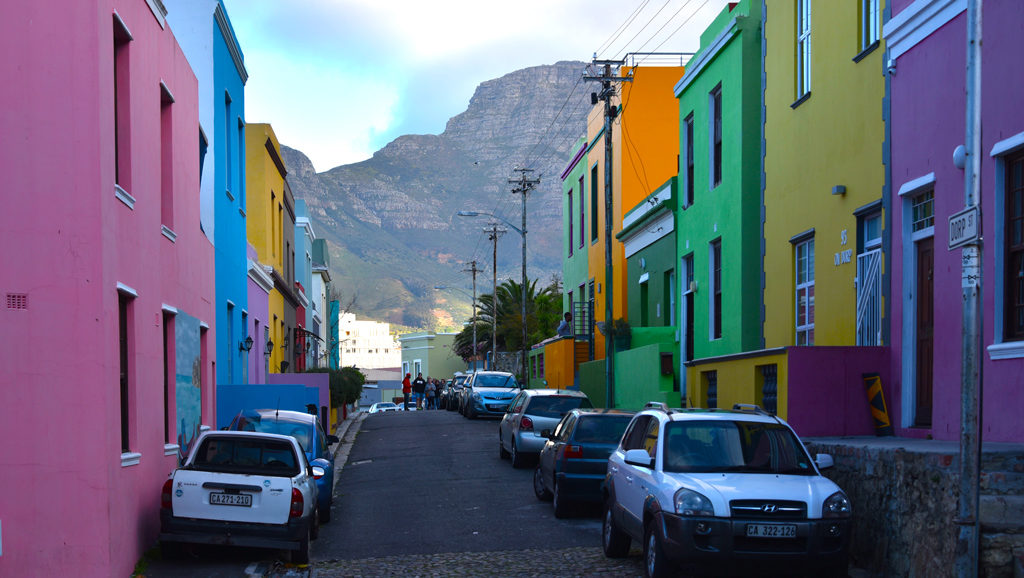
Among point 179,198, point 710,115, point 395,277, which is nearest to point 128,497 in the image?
point 179,198

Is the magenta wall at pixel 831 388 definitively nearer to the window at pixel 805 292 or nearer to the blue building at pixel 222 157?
the window at pixel 805 292

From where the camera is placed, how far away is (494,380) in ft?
121

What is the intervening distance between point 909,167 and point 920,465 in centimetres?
511

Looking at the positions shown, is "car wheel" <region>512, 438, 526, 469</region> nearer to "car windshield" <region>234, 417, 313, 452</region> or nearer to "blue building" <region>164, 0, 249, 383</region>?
"blue building" <region>164, 0, 249, 383</region>

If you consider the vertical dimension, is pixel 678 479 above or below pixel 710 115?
below

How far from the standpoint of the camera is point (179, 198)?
14.8m

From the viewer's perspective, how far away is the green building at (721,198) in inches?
773

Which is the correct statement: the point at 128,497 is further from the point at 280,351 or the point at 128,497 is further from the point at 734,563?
the point at 280,351

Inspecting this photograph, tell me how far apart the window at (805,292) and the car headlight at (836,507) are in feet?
24.4

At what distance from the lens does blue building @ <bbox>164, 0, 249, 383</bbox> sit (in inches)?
741

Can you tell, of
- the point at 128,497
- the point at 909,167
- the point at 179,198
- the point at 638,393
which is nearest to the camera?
the point at 128,497

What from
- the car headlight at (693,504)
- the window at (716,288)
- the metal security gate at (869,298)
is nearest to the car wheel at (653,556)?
the car headlight at (693,504)

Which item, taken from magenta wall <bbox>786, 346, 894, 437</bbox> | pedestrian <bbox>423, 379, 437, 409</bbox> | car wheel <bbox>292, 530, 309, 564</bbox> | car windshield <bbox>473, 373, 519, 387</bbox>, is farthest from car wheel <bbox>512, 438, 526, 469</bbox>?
pedestrian <bbox>423, 379, 437, 409</bbox>

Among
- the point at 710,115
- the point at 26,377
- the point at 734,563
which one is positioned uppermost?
the point at 710,115
